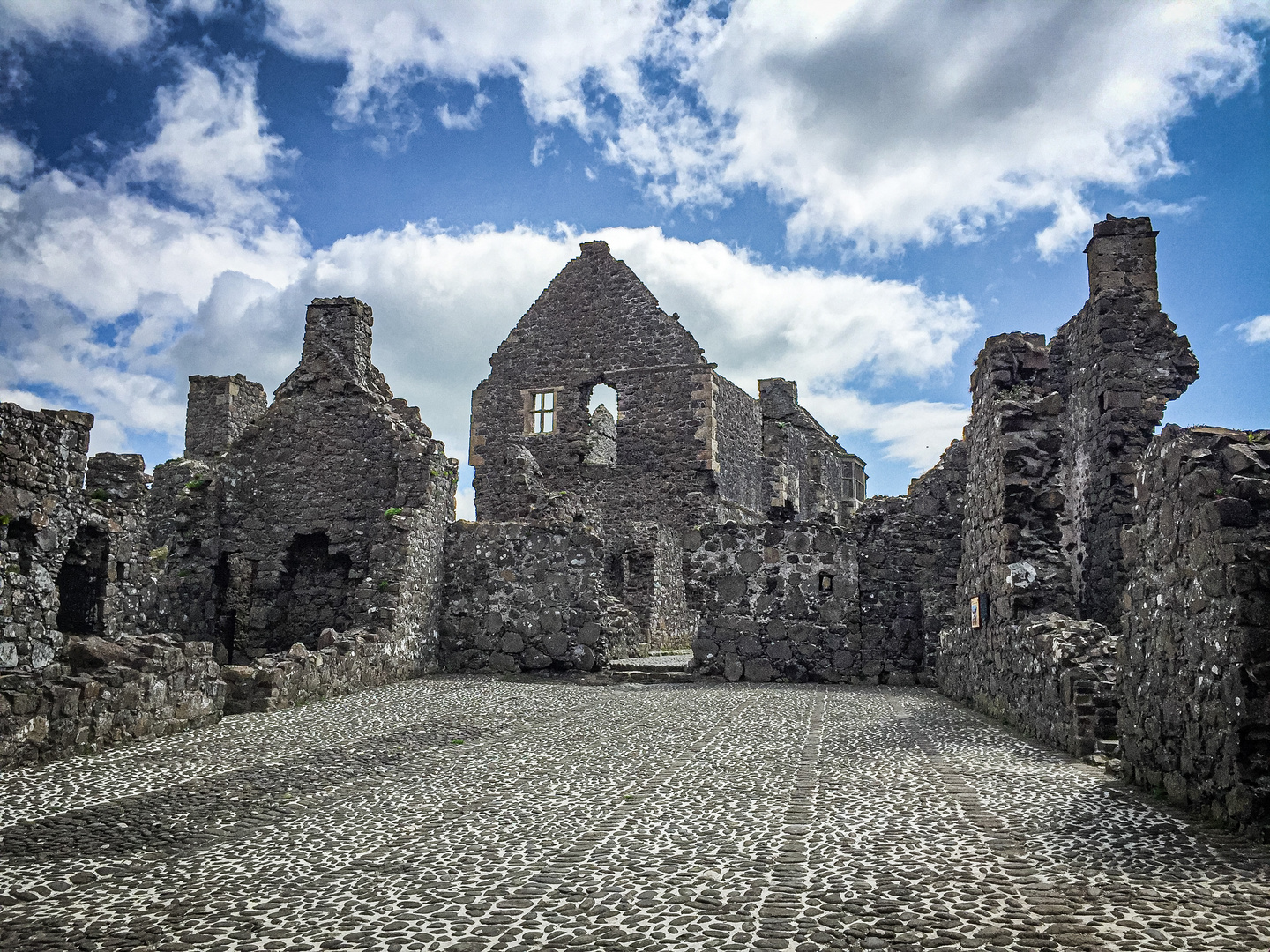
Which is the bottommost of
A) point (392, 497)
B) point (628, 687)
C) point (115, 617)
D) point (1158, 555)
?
point (628, 687)

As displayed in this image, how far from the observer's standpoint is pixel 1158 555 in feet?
18.5

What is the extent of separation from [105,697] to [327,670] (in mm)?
3703

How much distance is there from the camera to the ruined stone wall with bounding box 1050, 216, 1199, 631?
476 inches

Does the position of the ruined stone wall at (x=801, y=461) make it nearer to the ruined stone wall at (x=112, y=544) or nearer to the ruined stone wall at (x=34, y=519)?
the ruined stone wall at (x=112, y=544)

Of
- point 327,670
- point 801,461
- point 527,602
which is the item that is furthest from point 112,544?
point 801,461

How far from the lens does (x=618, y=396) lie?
2459 centimetres

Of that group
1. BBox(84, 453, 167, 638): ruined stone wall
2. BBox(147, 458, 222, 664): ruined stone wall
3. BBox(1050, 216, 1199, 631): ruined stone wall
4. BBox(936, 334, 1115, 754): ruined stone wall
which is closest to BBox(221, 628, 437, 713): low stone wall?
BBox(84, 453, 167, 638): ruined stone wall

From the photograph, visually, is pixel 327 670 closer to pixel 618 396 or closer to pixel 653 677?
pixel 653 677

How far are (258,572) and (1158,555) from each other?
13277mm

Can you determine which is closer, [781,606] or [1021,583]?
[1021,583]

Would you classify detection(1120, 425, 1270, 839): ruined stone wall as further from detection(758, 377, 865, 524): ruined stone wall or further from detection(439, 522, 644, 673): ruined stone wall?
detection(758, 377, 865, 524): ruined stone wall

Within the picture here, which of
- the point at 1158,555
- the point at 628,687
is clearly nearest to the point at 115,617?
the point at 628,687

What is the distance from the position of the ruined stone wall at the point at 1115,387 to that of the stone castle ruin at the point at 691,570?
4 centimetres

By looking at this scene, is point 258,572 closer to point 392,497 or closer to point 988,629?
point 392,497
